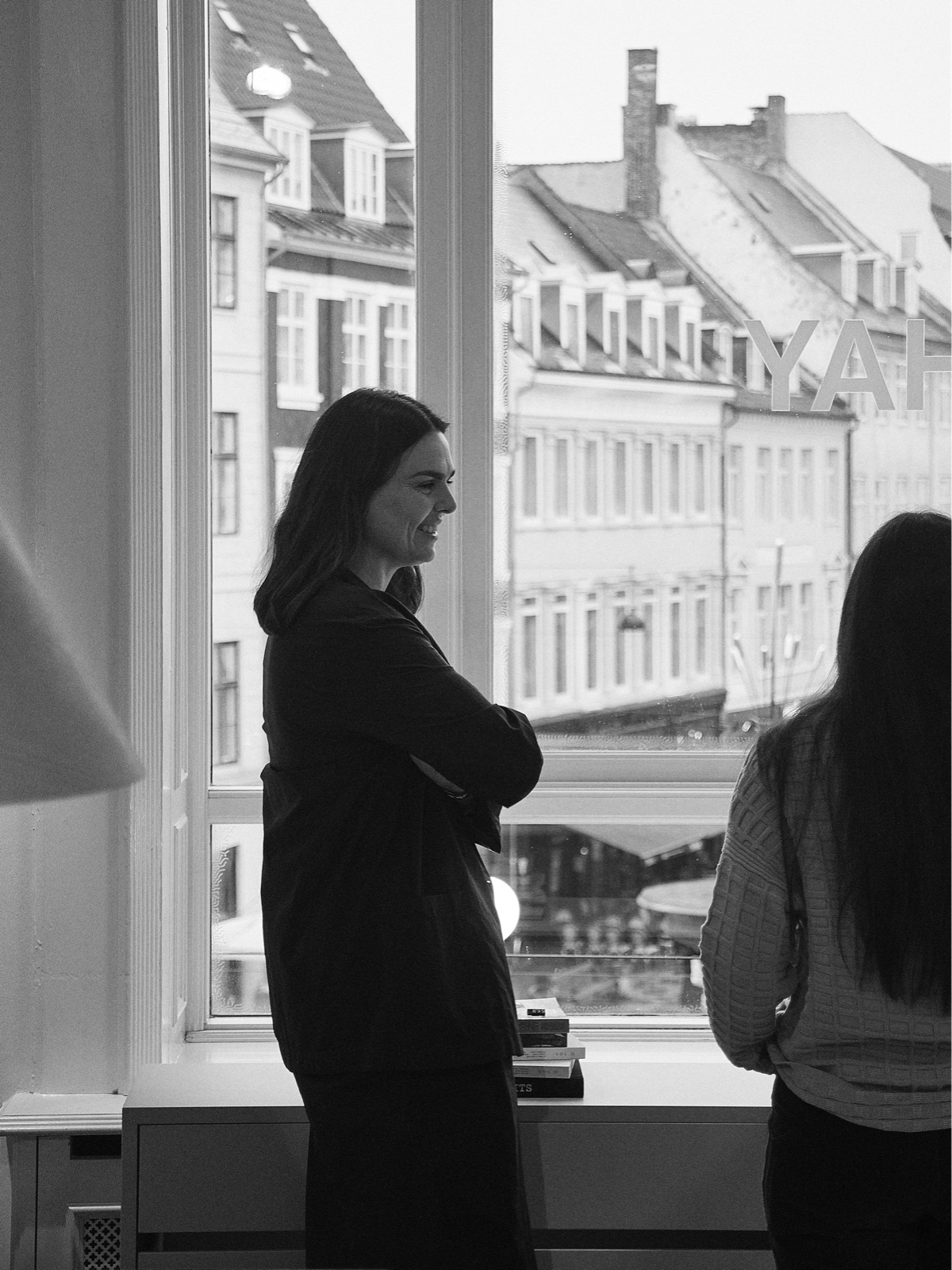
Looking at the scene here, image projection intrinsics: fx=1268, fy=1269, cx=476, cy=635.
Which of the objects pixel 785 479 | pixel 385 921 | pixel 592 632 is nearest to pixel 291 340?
pixel 592 632

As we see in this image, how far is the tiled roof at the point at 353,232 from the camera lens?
9.13 feet

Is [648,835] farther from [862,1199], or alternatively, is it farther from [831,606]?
[862,1199]

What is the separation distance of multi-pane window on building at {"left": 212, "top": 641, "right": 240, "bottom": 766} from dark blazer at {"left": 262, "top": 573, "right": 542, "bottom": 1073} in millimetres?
1102

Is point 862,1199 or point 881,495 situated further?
point 881,495

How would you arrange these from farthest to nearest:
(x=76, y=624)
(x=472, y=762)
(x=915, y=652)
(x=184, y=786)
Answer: (x=184, y=786) < (x=76, y=624) < (x=472, y=762) < (x=915, y=652)

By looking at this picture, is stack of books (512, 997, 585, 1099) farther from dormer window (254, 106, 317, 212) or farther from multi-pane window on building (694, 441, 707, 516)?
dormer window (254, 106, 317, 212)

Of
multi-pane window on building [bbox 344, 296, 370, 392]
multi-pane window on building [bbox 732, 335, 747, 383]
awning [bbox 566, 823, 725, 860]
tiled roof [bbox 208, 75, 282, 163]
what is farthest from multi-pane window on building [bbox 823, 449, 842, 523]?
tiled roof [bbox 208, 75, 282, 163]

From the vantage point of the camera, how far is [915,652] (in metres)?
1.34

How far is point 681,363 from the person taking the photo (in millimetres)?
2793

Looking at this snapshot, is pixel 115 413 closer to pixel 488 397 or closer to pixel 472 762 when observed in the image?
pixel 488 397

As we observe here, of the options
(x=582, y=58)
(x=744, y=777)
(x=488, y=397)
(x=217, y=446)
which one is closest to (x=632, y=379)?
(x=488, y=397)

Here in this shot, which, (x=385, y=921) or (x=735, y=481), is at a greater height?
(x=735, y=481)

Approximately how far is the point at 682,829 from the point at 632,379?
1000 mm

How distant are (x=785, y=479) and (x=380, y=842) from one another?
1517mm
